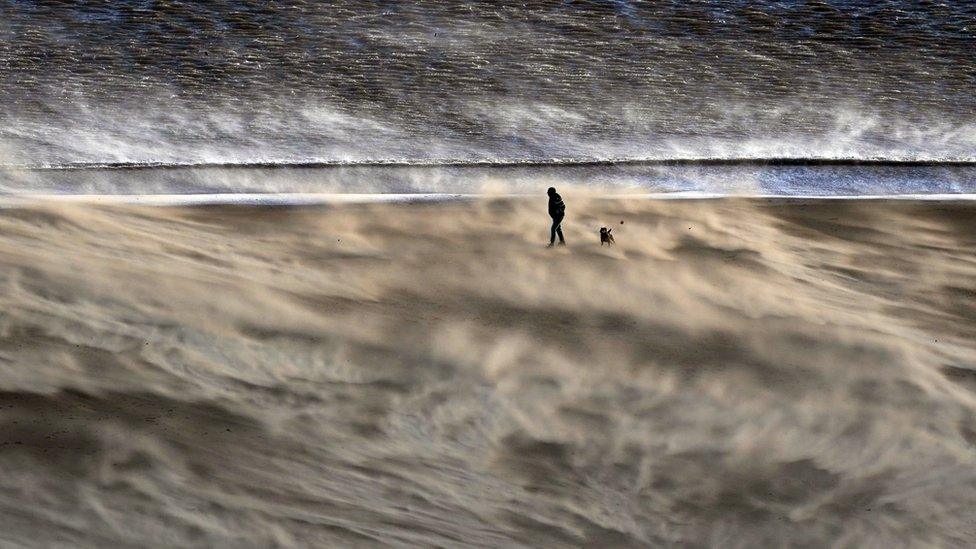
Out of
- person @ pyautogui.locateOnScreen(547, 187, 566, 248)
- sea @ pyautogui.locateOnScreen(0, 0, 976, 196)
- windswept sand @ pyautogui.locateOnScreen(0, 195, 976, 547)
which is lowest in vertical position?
windswept sand @ pyautogui.locateOnScreen(0, 195, 976, 547)

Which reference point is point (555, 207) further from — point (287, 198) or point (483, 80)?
point (483, 80)

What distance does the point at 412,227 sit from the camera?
6.12 meters

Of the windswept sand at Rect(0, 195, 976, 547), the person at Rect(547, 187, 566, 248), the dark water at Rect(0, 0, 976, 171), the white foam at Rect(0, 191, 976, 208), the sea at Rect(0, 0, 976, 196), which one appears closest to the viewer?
the windswept sand at Rect(0, 195, 976, 547)

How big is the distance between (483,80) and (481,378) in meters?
2.61

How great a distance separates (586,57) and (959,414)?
322 cm

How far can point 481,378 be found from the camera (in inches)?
201

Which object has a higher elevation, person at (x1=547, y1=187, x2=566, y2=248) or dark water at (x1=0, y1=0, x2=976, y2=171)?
dark water at (x1=0, y1=0, x2=976, y2=171)

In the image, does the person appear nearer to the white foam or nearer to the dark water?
the white foam

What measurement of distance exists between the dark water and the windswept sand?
727 millimetres

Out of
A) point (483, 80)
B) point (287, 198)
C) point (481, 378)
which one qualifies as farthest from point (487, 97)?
point (481, 378)

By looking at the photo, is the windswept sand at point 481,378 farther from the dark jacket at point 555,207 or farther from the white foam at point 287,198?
the dark jacket at point 555,207

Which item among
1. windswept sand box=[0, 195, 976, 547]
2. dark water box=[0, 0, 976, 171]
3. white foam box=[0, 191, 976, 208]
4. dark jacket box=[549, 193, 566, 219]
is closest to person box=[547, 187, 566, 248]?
dark jacket box=[549, 193, 566, 219]

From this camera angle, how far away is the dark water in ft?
22.3

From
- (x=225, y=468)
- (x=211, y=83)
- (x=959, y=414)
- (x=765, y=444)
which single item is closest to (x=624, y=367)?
(x=765, y=444)
